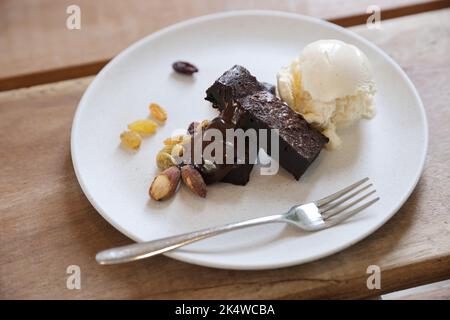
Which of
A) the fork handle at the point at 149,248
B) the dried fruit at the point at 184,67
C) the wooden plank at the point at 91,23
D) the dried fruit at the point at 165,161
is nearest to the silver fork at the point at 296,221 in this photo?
the fork handle at the point at 149,248

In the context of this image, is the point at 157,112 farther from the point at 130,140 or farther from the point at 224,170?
the point at 224,170

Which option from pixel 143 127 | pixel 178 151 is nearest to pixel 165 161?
pixel 178 151

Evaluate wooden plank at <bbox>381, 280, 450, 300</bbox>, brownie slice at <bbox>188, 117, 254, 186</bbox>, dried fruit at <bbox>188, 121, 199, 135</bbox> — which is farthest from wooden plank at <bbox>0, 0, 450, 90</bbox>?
wooden plank at <bbox>381, 280, 450, 300</bbox>

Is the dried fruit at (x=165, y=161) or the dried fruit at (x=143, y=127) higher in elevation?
the dried fruit at (x=143, y=127)

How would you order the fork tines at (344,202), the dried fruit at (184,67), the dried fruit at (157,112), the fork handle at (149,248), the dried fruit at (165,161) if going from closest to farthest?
1. the fork handle at (149,248)
2. the fork tines at (344,202)
3. the dried fruit at (165,161)
4. the dried fruit at (157,112)
5. the dried fruit at (184,67)

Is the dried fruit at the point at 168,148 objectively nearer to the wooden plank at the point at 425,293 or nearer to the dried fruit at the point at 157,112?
the dried fruit at the point at 157,112

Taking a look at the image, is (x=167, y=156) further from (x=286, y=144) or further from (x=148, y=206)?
(x=286, y=144)
